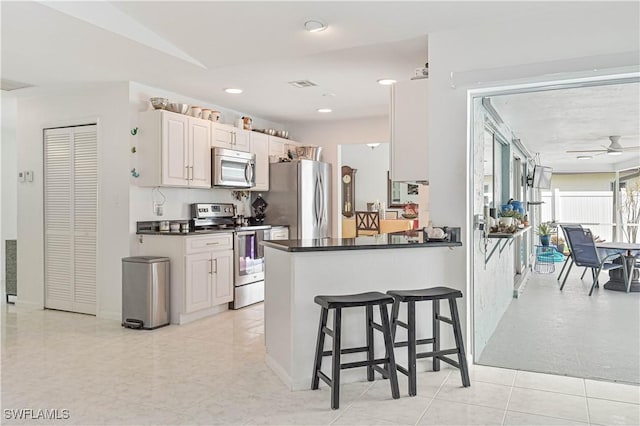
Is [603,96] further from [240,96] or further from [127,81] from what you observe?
[127,81]

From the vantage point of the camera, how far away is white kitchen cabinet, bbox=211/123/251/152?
17.8ft

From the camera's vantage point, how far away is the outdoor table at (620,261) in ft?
10.6

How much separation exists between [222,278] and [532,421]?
11.2 feet

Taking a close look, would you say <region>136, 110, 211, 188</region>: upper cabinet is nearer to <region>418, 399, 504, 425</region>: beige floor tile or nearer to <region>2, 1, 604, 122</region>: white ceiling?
<region>2, 1, 604, 122</region>: white ceiling

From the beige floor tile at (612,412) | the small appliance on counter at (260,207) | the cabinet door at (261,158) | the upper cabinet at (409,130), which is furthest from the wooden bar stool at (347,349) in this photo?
the small appliance on counter at (260,207)

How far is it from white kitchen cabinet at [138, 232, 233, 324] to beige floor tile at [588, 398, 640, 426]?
3454mm

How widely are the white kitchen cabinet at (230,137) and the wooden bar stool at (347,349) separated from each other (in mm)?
3166

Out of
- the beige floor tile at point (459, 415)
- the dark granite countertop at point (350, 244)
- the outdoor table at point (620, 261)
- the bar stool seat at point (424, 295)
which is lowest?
the beige floor tile at point (459, 415)

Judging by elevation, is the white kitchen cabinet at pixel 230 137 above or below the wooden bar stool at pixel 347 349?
above

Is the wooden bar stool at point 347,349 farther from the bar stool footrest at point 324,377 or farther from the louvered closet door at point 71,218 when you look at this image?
the louvered closet door at point 71,218

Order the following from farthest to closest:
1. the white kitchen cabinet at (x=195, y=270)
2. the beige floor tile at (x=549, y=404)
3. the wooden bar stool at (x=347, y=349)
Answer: the white kitchen cabinet at (x=195, y=270) → the wooden bar stool at (x=347, y=349) → the beige floor tile at (x=549, y=404)

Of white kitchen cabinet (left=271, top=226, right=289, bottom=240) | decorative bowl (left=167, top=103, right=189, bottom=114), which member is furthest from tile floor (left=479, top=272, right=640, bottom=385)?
decorative bowl (left=167, top=103, right=189, bottom=114)

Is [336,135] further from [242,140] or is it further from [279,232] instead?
[279,232]

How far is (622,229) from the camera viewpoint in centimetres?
328
